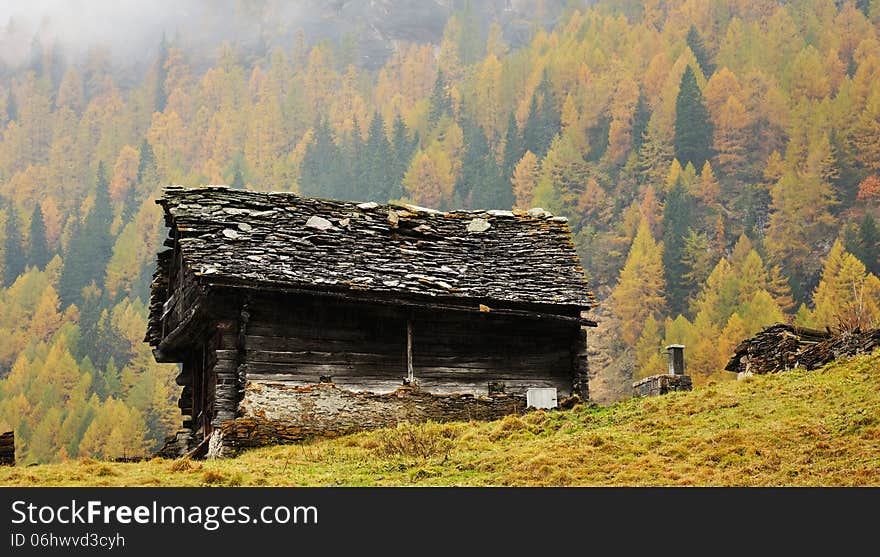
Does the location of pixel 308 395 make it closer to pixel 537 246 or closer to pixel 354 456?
pixel 354 456

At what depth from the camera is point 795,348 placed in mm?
29406

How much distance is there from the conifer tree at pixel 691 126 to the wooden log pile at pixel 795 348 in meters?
125

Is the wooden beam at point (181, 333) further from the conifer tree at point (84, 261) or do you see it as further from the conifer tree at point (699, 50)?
the conifer tree at point (699, 50)

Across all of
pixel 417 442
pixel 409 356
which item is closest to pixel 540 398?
pixel 409 356

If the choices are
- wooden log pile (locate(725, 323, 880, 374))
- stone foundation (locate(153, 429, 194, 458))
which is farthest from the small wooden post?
wooden log pile (locate(725, 323, 880, 374))

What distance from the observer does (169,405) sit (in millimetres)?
125312

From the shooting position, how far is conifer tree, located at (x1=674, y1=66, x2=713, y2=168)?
154125 mm

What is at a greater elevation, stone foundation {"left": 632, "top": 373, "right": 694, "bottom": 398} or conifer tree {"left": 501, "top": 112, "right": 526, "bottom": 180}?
conifer tree {"left": 501, "top": 112, "right": 526, "bottom": 180}

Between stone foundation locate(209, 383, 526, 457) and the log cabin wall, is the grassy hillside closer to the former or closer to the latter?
stone foundation locate(209, 383, 526, 457)

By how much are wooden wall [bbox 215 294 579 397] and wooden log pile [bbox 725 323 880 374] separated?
5281mm

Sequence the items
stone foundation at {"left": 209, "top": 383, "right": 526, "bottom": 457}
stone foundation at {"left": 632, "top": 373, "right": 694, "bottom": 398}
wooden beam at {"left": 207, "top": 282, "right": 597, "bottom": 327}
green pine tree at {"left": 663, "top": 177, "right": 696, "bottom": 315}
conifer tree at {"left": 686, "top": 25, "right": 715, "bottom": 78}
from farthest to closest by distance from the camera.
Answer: conifer tree at {"left": 686, "top": 25, "right": 715, "bottom": 78}, green pine tree at {"left": 663, "top": 177, "right": 696, "bottom": 315}, stone foundation at {"left": 632, "top": 373, "right": 694, "bottom": 398}, wooden beam at {"left": 207, "top": 282, "right": 597, "bottom": 327}, stone foundation at {"left": 209, "top": 383, "right": 526, "bottom": 457}

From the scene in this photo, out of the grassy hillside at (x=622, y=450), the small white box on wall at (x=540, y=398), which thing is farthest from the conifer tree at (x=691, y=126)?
the grassy hillside at (x=622, y=450)

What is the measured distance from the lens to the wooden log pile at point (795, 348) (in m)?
26.0
